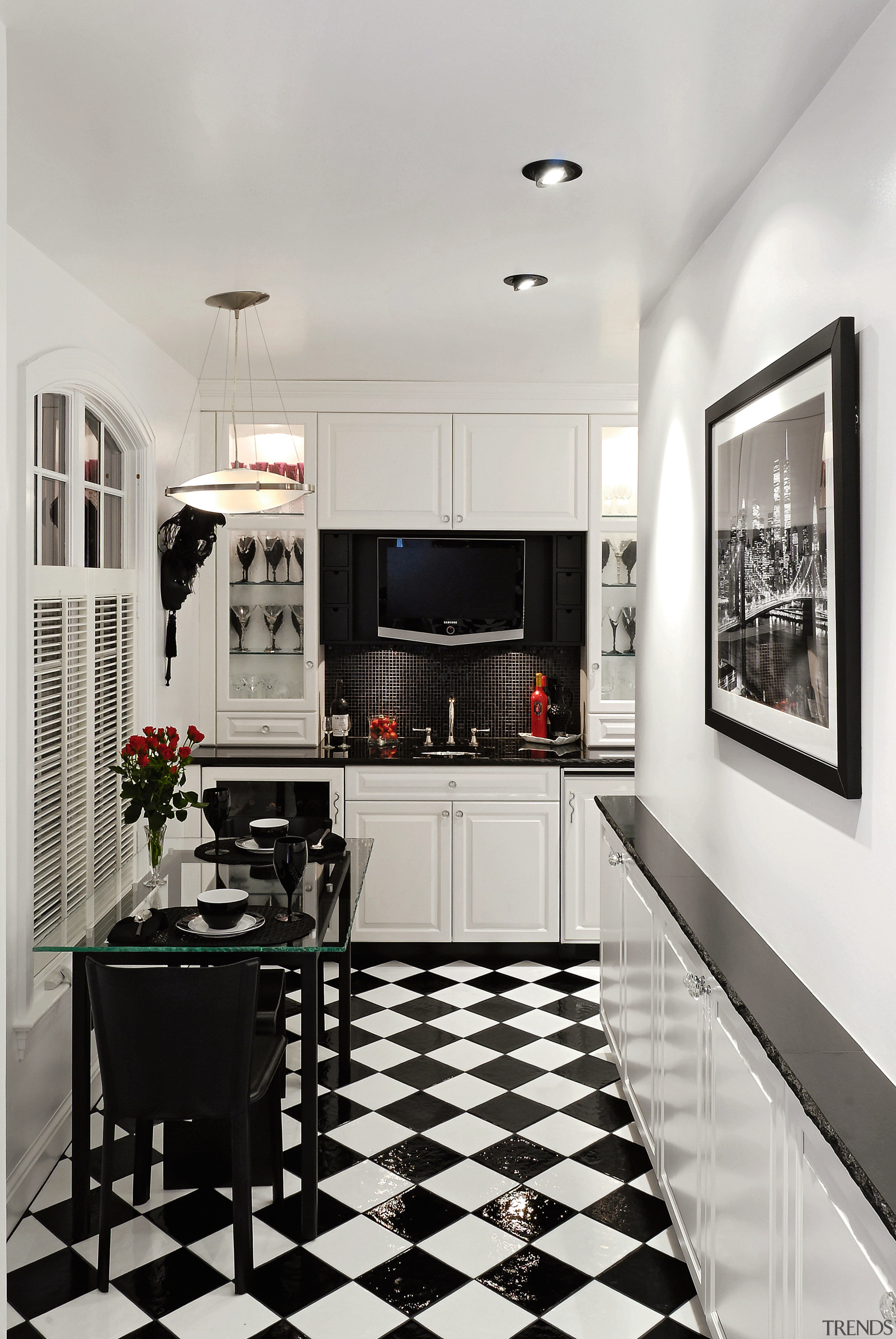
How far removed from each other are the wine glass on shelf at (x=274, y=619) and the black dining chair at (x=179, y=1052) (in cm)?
258

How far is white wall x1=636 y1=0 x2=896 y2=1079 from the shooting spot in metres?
1.60

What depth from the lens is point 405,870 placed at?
182 inches

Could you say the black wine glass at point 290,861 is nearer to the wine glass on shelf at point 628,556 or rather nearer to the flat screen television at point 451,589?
the flat screen television at point 451,589

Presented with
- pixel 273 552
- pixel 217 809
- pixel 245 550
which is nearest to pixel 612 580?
pixel 273 552

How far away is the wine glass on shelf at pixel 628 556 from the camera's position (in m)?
4.84

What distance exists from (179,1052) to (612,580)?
10.5ft

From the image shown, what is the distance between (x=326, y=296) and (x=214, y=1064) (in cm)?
235

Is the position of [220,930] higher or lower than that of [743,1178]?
higher

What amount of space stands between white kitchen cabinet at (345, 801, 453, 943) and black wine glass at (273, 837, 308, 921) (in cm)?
172

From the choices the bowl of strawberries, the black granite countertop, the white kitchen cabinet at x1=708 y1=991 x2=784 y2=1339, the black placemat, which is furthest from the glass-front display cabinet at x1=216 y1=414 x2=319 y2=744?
the white kitchen cabinet at x1=708 y1=991 x2=784 y2=1339

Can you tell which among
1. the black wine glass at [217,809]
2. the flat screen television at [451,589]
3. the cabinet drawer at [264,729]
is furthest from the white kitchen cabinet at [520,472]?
the black wine glass at [217,809]

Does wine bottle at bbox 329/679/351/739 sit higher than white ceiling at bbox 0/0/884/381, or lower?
lower

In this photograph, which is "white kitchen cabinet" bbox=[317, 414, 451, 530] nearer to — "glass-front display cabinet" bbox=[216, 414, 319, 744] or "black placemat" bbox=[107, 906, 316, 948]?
"glass-front display cabinet" bbox=[216, 414, 319, 744]

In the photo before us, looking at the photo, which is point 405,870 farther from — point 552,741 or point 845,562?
point 845,562
